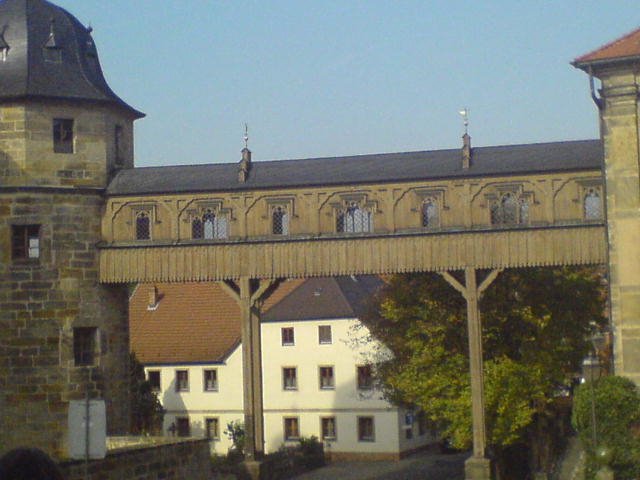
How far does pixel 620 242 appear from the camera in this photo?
66.7ft

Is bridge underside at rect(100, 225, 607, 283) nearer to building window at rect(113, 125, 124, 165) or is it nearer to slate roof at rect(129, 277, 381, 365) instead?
building window at rect(113, 125, 124, 165)

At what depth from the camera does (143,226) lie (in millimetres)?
23062

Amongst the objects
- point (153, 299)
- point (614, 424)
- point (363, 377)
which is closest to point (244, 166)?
point (614, 424)

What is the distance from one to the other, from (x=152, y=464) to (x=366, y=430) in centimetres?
3011

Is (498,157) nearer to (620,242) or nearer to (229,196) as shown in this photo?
(620,242)

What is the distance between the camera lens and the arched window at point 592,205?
2095 cm

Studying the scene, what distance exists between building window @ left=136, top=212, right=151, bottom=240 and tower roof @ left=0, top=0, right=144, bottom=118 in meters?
2.68

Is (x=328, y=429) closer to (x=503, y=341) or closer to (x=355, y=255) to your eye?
(x=503, y=341)

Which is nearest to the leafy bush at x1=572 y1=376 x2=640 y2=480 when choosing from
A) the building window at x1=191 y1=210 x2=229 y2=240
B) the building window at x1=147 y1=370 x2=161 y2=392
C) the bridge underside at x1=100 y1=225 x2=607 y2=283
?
the bridge underside at x1=100 y1=225 x2=607 y2=283

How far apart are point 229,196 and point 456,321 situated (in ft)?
25.9

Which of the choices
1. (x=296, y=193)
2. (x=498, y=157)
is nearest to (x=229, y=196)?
(x=296, y=193)

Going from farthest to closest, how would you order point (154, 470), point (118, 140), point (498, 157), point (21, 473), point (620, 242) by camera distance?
point (118, 140), point (498, 157), point (620, 242), point (154, 470), point (21, 473)

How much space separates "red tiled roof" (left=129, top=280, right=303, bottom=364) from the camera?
4806cm

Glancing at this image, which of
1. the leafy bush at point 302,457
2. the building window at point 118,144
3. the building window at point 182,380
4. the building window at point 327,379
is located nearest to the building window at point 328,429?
the building window at point 327,379
